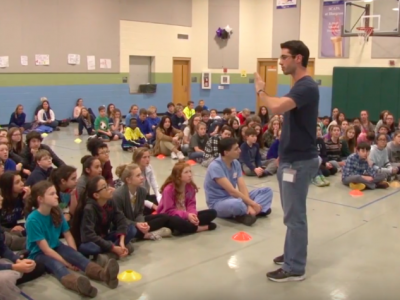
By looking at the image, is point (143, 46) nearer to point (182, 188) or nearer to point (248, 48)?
point (248, 48)

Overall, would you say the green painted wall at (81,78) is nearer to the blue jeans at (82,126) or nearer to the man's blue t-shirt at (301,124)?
the blue jeans at (82,126)

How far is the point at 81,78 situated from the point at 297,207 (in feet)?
41.4

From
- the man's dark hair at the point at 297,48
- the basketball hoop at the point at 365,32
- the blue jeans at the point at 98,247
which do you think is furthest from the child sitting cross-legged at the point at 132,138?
the basketball hoop at the point at 365,32

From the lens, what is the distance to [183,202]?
195 inches

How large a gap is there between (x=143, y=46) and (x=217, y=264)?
13113 millimetres

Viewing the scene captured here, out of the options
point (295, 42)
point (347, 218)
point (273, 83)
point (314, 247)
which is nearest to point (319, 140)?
point (347, 218)

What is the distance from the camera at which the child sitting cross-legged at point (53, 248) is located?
361cm

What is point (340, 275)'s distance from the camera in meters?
3.97

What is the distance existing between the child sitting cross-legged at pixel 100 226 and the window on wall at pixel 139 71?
1251 cm

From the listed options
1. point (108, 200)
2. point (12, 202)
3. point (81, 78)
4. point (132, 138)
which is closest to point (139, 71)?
point (81, 78)

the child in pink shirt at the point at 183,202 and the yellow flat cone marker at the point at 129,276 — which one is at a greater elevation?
the child in pink shirt at the point at 183,202

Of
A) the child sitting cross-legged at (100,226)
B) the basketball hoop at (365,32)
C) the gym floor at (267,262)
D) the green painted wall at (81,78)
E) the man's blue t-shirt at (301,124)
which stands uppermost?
the basketball hoop at (365,32)

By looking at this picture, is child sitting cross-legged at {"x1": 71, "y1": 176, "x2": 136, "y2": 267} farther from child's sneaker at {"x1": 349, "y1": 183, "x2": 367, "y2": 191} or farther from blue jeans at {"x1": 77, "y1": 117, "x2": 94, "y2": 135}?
blue jeans at {"x1": 77, "y1": 117, "x2": 94, "y2": 135}

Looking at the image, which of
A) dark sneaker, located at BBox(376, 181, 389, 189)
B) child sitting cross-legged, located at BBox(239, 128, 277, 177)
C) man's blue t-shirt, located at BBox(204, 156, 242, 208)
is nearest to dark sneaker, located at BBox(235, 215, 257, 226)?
man's blue t-shirt, located at BBox(204, 156, 242, 208)
